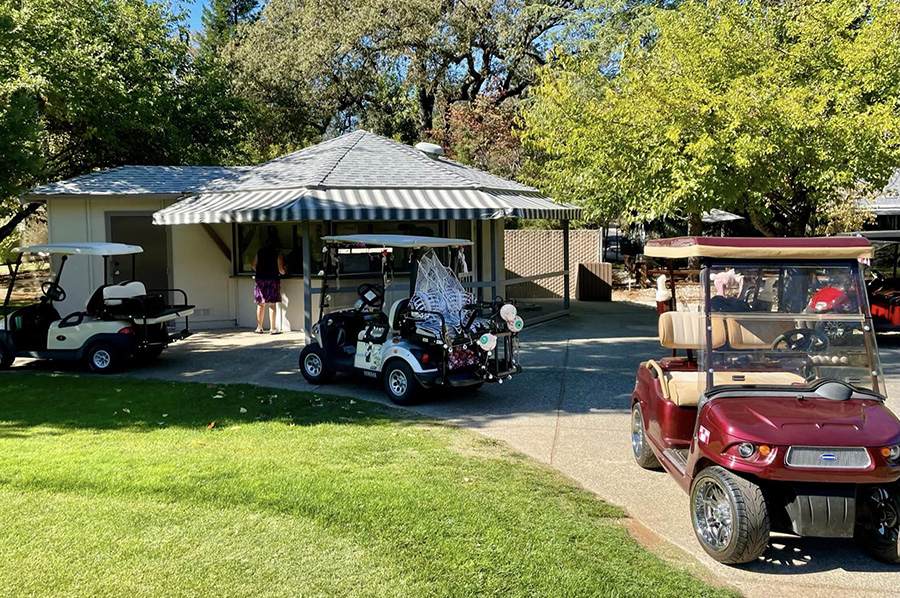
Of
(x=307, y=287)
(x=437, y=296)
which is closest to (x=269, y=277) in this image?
(x=307, y=287)

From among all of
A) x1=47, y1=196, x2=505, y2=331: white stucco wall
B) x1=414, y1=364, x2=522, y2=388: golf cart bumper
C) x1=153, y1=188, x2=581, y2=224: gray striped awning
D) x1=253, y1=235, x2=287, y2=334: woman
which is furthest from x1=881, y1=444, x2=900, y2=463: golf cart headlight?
x1=253, y1=235, x2=287, y2=334: woman

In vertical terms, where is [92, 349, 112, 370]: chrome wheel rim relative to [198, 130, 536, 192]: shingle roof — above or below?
below

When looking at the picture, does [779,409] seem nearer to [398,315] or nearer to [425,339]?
[425,339]

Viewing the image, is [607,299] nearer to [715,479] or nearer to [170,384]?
[170,384]

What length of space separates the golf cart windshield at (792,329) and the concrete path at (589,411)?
1.09m

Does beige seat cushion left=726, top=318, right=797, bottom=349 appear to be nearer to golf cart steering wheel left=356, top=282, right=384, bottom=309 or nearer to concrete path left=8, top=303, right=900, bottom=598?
concrete path left=8, top=303, right=900, bottom=598

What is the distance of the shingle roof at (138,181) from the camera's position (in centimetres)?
1389

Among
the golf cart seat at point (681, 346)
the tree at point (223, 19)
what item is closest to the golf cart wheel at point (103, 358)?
the golf cart seat at point (681, 346)

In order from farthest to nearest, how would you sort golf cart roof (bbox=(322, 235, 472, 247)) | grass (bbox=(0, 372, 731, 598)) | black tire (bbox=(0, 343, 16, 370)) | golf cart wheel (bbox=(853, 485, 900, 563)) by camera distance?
black tire (bbox=(0, 343, 16, 370))
golf cart roof (bbox=(322, 235, 472, 247))
golf cart wheel (bbox=(853, 485, 900, 563))
grass (bbox=(0, 372, 731, 598))

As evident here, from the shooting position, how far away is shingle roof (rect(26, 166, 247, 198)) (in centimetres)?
1389

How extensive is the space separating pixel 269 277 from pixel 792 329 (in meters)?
10.2

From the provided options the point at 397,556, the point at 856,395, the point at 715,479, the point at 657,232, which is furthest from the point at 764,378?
the point at 657,232

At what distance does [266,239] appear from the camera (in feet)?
47.7

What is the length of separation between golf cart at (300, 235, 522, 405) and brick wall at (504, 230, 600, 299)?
36.0ft
